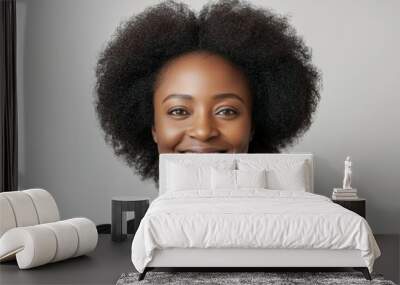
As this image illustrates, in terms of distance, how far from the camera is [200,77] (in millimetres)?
6391

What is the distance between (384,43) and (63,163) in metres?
3.43

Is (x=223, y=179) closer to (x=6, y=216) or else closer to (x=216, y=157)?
(x=216, y=157)

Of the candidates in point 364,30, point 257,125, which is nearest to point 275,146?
point 257,125

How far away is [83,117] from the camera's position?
683 centimetres

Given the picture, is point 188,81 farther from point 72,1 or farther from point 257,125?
point 72,1

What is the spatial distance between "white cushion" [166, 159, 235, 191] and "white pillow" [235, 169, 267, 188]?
0.85 feet

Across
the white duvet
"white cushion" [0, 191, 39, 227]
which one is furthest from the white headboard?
the white duvet

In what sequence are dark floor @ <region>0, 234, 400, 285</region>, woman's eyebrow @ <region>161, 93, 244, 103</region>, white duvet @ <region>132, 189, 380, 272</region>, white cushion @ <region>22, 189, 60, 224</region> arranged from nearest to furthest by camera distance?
white duvet @ <region>132, 189, 380, 272</region>, dark floor @ <region>0, 234, 400, 285</region>, white cushion @ <region>22, 189, 60, 224</region>, woman's eyebrow @ <region>161, 93, 244, 103</region>

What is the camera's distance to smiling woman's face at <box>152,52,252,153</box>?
6379mm

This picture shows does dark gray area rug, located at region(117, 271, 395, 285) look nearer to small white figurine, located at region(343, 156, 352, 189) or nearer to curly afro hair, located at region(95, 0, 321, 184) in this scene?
small white figurine, located at region(343, 156, 352, 189)

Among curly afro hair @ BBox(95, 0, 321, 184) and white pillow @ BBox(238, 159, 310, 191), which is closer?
white pillow @ BBox(238, 159, 310, 191)

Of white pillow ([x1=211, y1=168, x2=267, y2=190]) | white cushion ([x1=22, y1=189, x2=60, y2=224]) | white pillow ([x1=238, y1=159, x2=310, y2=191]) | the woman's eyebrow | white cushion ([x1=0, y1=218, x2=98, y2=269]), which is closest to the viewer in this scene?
white cushion ([x1=0, y1=218, x2=98, y2=269])

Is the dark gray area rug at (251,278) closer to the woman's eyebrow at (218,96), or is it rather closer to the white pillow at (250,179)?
the white pillow at (250,179)

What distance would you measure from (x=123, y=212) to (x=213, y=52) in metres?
1.73
